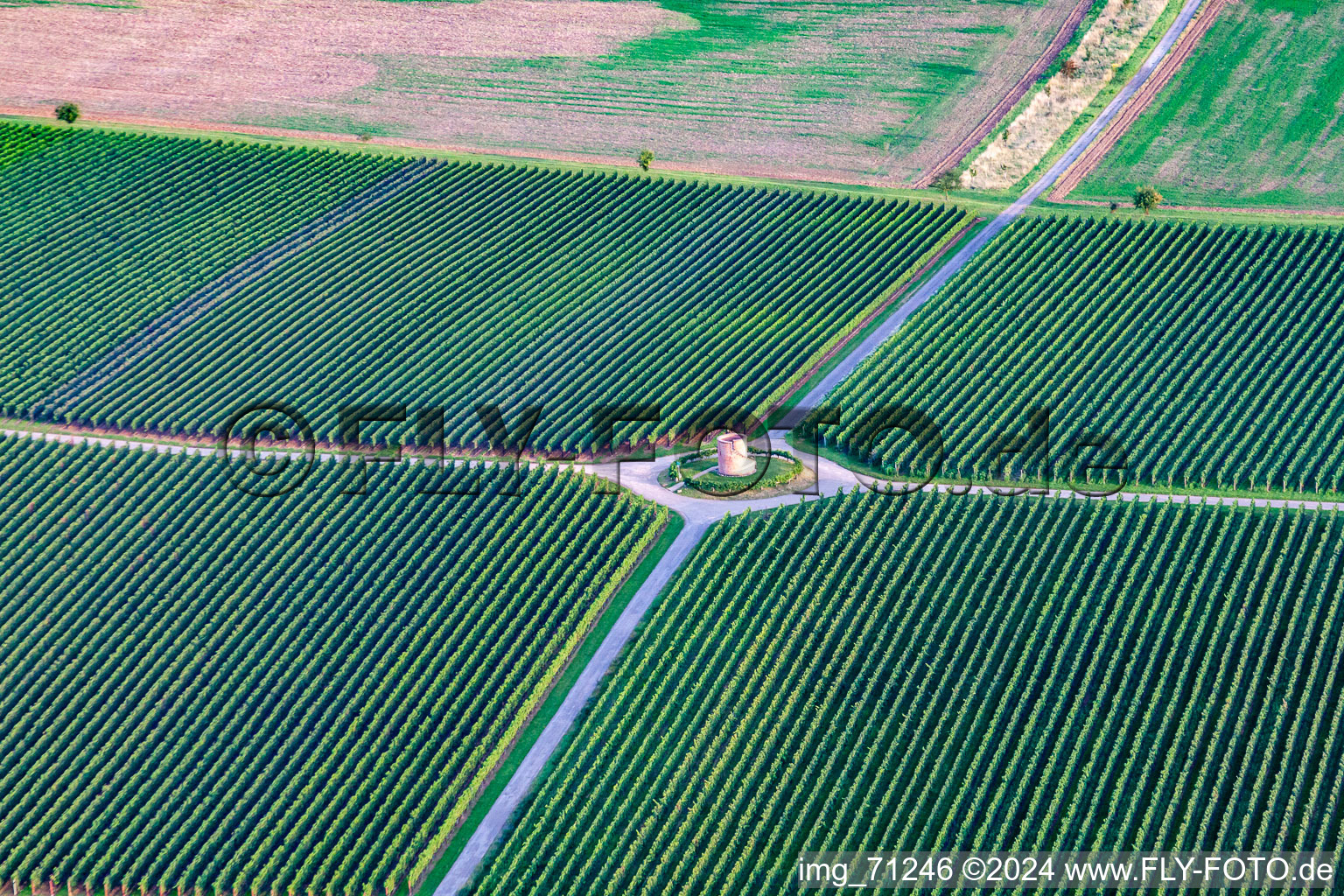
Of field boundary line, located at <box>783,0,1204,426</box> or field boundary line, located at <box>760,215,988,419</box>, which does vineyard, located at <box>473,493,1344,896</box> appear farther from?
field boundary line, located at <box>783,0,1204,426</box>

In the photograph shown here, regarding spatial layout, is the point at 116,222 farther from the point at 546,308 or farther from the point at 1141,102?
the point at 1141,102

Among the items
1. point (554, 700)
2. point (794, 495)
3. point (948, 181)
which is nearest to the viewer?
point (554, 700)

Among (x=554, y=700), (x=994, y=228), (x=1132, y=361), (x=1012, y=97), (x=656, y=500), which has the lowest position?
(x=554, y=700)

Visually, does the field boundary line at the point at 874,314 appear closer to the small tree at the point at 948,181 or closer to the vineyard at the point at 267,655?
the small tree at the point at 948,181

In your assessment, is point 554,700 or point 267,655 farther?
point 267,655

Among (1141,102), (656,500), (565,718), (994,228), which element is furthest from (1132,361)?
(565,718)

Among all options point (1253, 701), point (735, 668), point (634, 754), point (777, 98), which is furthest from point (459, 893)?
point (777, 98)

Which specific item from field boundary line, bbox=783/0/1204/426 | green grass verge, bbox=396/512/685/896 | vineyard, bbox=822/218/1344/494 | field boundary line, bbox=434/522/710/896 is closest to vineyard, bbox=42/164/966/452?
field boundary line, bbox=783/0/1204/426
